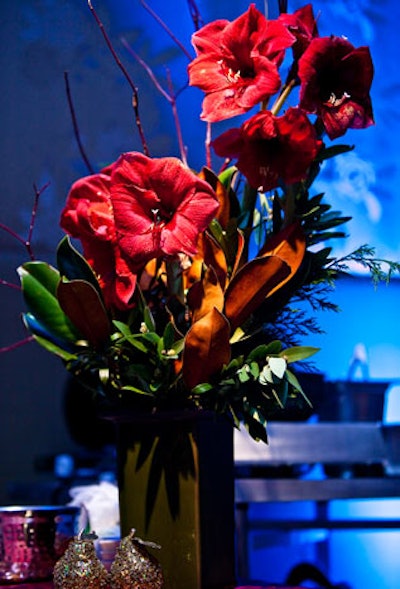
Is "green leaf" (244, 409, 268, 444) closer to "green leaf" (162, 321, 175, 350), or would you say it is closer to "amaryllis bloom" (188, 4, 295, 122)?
"green leaf" (162, 321, 175, 350)

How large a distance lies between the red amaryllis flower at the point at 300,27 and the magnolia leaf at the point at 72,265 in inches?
9.2

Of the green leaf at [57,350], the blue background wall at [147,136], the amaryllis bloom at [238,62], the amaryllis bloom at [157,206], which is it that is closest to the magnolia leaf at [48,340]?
the green leaf at [57,350]

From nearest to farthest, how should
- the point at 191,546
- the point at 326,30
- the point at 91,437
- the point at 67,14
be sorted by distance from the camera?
the point at 191,546 → the point at 326,30 → the point at 67,14 → the point at 91,437

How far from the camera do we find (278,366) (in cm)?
65

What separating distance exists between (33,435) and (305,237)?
6.95ft

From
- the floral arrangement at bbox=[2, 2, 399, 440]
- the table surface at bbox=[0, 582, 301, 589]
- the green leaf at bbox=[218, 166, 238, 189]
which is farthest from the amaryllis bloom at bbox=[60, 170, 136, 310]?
the table surface at bbox=[0, 582, 301, 589]

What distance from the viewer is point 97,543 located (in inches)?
30.3

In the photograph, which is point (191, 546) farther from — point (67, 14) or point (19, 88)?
point (19, 88)

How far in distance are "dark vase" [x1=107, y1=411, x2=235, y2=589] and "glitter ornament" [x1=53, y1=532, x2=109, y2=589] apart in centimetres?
6

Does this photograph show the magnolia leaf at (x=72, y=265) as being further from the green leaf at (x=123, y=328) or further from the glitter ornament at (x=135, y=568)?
the glitter ornament at (x=135, y=568)

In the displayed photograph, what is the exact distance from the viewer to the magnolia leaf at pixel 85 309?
0.67 metres

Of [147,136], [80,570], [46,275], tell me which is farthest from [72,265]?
[147,136]

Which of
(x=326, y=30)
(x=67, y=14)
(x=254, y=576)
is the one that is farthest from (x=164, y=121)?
(x=254, y=576)

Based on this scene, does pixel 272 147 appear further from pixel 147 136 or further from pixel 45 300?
pixel 147 136
